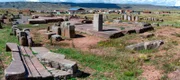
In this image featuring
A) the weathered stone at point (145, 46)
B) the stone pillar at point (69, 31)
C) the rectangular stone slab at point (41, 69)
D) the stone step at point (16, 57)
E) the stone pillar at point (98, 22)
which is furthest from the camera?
the stone pillar at point (98, 22)

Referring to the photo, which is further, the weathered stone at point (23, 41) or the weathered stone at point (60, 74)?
the weathered stone at point (23, 41)

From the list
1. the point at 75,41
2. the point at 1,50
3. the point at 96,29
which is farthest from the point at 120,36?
the point at 1,50

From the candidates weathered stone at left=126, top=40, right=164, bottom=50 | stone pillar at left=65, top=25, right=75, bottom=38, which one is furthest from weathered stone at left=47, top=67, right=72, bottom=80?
stone pillar at left=65, top=25, right=75, bottom=38

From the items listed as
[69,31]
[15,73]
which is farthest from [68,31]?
[15,73]

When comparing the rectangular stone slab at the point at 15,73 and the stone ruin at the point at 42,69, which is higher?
the rectangular stone slab at the point at 15,73

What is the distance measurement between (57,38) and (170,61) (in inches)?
325

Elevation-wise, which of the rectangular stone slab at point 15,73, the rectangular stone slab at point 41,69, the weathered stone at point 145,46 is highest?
the rectangular stone slab at point 15,73

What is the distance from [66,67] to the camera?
863 centimetres

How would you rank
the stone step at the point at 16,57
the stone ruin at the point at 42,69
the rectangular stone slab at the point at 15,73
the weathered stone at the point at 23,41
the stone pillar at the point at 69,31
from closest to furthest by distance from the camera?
1. the rectangular stone slab at the point at 15,73
2. the stone ruin at the point at 42,69
3. the stone step at the point at 16,57
4. the weathered stone at the point at 23,41
5. the stone pillar at the point at 69,31

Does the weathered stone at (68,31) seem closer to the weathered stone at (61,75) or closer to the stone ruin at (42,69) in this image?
the stone ruin at (42,69)

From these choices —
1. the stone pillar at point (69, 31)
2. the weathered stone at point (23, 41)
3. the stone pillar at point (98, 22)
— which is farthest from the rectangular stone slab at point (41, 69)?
the stone pillar at point (98, 22)

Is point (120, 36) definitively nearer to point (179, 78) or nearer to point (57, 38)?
point (57, 38)

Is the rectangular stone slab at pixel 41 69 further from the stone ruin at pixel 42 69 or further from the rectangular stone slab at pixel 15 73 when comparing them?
the rectangular stone slab at pixel 15 73

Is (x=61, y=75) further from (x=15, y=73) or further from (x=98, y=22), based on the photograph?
(x=98, y=22)
